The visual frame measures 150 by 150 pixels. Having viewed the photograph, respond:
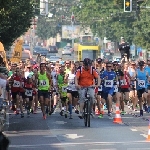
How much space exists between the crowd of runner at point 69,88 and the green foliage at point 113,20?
147ft

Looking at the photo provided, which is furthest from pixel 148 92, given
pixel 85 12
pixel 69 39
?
pixel 69 39

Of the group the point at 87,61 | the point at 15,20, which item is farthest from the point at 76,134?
the point at 15,20

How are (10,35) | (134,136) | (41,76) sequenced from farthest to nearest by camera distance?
(10,35) → (41,76) → (134,136)

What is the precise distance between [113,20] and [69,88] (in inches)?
2665

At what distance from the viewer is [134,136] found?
19.8 m

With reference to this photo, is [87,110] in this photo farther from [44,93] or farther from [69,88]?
[69,88]

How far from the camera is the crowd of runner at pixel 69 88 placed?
1066 inches

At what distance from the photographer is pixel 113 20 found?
94812 mm

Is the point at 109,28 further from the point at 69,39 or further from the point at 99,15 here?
the point at 69,39

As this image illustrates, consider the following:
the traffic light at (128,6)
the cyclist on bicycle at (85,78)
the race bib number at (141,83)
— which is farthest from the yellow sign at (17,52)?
the cyclist on bicycle at (85,78)

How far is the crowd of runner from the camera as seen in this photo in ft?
88.8

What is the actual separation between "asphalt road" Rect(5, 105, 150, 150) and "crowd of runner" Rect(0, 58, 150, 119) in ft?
2.80

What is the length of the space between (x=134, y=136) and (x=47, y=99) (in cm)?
746

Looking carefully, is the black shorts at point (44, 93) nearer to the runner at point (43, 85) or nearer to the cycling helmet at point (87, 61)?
the runner at point (43, 85)
